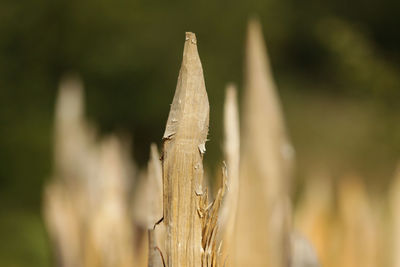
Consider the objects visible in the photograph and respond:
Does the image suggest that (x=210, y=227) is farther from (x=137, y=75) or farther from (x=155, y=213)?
(x=137, y=75)

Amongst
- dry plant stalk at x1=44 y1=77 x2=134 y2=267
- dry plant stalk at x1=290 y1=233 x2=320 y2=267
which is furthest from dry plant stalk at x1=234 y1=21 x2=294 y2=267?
dry plant stalk at x1=44 y1=77 x2=134 y2=267

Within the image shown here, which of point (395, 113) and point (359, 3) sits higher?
point (359, 3)

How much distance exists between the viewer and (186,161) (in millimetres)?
183

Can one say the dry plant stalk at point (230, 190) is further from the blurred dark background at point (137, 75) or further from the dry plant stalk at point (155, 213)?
the blurred dark background at point (137, 75)

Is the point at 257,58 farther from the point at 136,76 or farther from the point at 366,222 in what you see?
the point at 136,76

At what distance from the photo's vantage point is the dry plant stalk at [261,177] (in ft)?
0.84

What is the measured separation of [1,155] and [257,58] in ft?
2.78

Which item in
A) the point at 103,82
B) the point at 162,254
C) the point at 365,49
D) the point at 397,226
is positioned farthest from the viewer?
the point at 103,82

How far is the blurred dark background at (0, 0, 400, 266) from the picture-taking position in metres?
0.81

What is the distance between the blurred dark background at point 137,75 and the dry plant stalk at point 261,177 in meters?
0.42

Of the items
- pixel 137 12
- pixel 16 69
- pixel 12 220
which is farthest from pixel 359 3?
pixel 12 220

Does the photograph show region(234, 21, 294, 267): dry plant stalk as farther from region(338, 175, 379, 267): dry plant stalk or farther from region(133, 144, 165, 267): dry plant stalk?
region(338, 175, 379, 267): dry plant stalk

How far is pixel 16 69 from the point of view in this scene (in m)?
1.09

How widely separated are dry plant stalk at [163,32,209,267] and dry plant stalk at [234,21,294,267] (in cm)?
7
